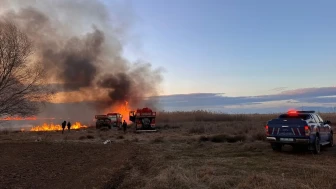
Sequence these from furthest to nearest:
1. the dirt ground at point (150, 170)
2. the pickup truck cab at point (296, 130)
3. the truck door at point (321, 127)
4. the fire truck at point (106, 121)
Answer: the fire truck at point (106, 121)
the truck door at point (321, 127)
the pickup truck cab at point (296, 130)
the dirt ground at point (150, 170)

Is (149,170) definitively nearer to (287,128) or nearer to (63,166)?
(63,166)

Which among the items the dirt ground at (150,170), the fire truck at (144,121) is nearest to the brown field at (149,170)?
the dirt ground at (150,170)

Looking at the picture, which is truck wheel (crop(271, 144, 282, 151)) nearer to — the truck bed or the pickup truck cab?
the pickup truck cab

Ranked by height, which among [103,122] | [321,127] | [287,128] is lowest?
[103,122]

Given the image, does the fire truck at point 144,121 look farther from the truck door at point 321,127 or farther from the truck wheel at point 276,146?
the truck door at point 321,127

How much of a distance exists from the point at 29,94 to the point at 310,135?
24.1m

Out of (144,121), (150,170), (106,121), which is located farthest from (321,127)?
(106,121)

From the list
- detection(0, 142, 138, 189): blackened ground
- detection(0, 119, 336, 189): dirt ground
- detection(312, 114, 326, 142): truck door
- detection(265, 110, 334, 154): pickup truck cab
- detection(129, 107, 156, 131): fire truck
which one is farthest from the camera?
detection(129, 107, 156, 131): fire truck

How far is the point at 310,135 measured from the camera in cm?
1570

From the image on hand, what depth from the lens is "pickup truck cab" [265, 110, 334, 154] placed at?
15547 mm

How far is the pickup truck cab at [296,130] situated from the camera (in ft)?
51.0

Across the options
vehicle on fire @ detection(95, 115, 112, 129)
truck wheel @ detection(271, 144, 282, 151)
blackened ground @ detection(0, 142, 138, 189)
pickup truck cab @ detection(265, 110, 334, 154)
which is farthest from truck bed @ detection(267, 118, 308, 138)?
vehicle on fire @ detection(95, 115, 112, 129)

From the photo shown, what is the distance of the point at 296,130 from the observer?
1564 cm

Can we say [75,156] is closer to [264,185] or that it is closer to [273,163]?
[273,163]
